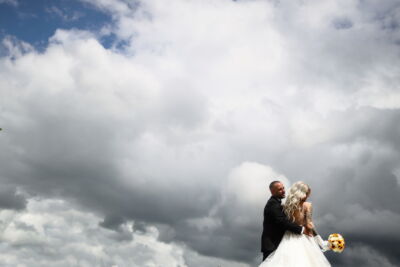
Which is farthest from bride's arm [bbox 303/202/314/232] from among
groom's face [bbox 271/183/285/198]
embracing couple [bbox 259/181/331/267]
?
groom's face [bbox 271/183/285/198]

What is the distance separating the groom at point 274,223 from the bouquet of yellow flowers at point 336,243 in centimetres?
102

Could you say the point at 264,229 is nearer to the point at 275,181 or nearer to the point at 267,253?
the point at 267,253

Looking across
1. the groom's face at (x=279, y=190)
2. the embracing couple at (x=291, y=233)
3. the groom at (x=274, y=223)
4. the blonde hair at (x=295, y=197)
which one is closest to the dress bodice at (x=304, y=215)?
the embracing couple at (x=291, y=233)

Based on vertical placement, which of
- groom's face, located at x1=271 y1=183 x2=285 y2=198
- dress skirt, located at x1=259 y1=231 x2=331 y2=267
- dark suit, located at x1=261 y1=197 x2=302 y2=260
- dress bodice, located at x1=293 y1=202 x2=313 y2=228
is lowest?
dress skirt, located at x1=259 y1=231 x2=331 y2=267

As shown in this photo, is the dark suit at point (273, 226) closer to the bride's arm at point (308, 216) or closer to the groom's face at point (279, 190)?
the groom's face at point (279, 190)

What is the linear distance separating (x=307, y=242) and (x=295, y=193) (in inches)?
61.6

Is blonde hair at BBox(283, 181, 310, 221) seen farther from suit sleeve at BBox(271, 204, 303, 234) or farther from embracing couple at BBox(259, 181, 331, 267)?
suit sleeve at BBox(271, 204, 303, 234)

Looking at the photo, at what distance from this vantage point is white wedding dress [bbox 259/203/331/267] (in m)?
12.3

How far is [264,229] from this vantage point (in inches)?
524

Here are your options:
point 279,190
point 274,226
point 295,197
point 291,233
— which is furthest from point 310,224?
point 279,190

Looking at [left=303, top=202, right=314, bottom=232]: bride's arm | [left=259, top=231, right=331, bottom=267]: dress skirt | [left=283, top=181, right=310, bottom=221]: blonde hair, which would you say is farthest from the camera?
[left=303, top=202, right=314, bottom=232]: bride's arm

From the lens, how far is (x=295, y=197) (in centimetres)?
1293

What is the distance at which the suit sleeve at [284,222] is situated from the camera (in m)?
12.7

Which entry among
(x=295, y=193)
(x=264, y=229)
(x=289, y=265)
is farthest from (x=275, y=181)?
(x=289, y=265)
